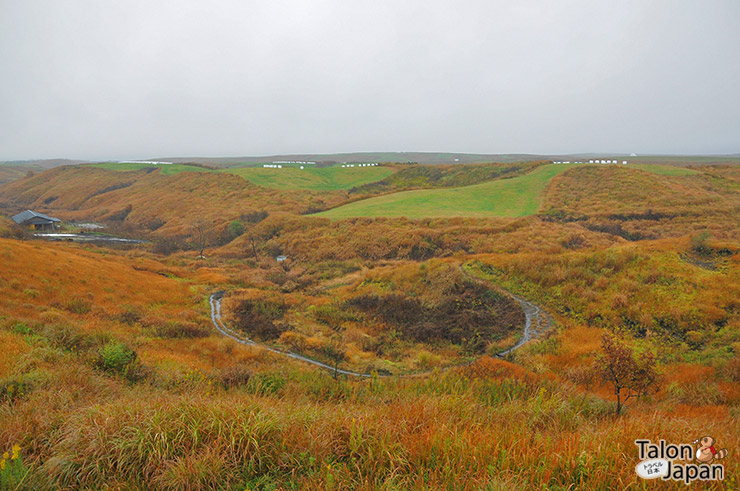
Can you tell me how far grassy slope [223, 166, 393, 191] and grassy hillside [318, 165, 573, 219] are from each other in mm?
29364

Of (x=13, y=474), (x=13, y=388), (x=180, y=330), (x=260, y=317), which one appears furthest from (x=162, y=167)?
(x=13, y=474)

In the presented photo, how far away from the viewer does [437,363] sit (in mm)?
12805

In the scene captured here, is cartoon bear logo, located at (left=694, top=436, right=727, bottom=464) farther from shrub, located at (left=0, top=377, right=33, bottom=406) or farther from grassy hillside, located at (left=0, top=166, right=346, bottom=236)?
grassy hillside, located at (left=0, top=166, right=346, bottom=236)

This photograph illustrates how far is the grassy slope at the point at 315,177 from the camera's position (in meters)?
79.0

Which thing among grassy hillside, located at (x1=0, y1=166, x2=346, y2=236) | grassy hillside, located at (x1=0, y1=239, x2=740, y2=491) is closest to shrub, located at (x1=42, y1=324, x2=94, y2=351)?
grassy hillside, located at (x1=0, y1=239, x2=740, y2=491)

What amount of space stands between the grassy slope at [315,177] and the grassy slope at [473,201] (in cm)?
2925

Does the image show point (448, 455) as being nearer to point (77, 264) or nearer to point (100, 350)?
point (100, 350)

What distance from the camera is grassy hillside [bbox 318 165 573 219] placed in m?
43.9

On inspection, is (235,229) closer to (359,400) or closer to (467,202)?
(467,202)

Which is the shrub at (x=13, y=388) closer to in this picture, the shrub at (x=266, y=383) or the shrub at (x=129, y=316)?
the shrub at (x=266, y=383)

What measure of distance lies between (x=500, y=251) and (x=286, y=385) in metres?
24.1

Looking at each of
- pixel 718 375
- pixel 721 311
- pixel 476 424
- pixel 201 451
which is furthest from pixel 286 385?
pixel 721 311

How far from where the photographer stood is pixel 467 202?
48.4 m

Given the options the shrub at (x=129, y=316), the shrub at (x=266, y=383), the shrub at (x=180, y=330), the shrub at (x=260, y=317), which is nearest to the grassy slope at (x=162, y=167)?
the shrub at (x=260, y=317)
